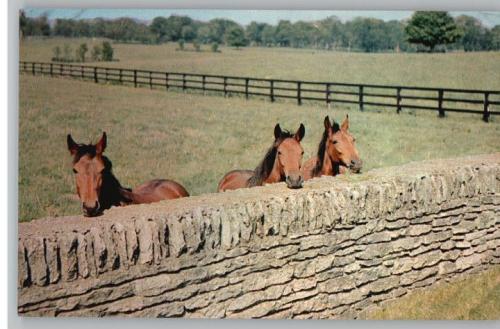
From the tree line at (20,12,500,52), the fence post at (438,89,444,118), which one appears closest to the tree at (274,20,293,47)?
the tree line at (20,12,500,52)

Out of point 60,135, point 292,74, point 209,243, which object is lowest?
point 209,243

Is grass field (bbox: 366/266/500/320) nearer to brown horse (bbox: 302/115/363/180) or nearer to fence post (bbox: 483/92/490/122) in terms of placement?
brown horse (bbox: 302/115/363/180)

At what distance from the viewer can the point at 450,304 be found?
710 centimetres

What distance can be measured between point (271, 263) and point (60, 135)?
230cm

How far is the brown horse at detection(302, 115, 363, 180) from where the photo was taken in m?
7.24

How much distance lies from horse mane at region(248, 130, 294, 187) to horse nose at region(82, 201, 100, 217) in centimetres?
145

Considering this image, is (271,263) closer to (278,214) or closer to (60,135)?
(278,214)

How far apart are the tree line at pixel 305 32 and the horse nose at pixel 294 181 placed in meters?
1.33

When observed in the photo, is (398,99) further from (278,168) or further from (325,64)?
(278,168)

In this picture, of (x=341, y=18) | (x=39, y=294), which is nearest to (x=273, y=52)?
(x=341, y=18)

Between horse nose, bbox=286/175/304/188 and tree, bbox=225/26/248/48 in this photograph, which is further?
tree, bbox=225/26/248/48

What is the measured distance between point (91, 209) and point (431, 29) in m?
3.47

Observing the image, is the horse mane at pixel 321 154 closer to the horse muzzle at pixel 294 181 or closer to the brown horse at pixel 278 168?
the brown horse at pixel 278 168

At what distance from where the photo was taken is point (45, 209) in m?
6.99
